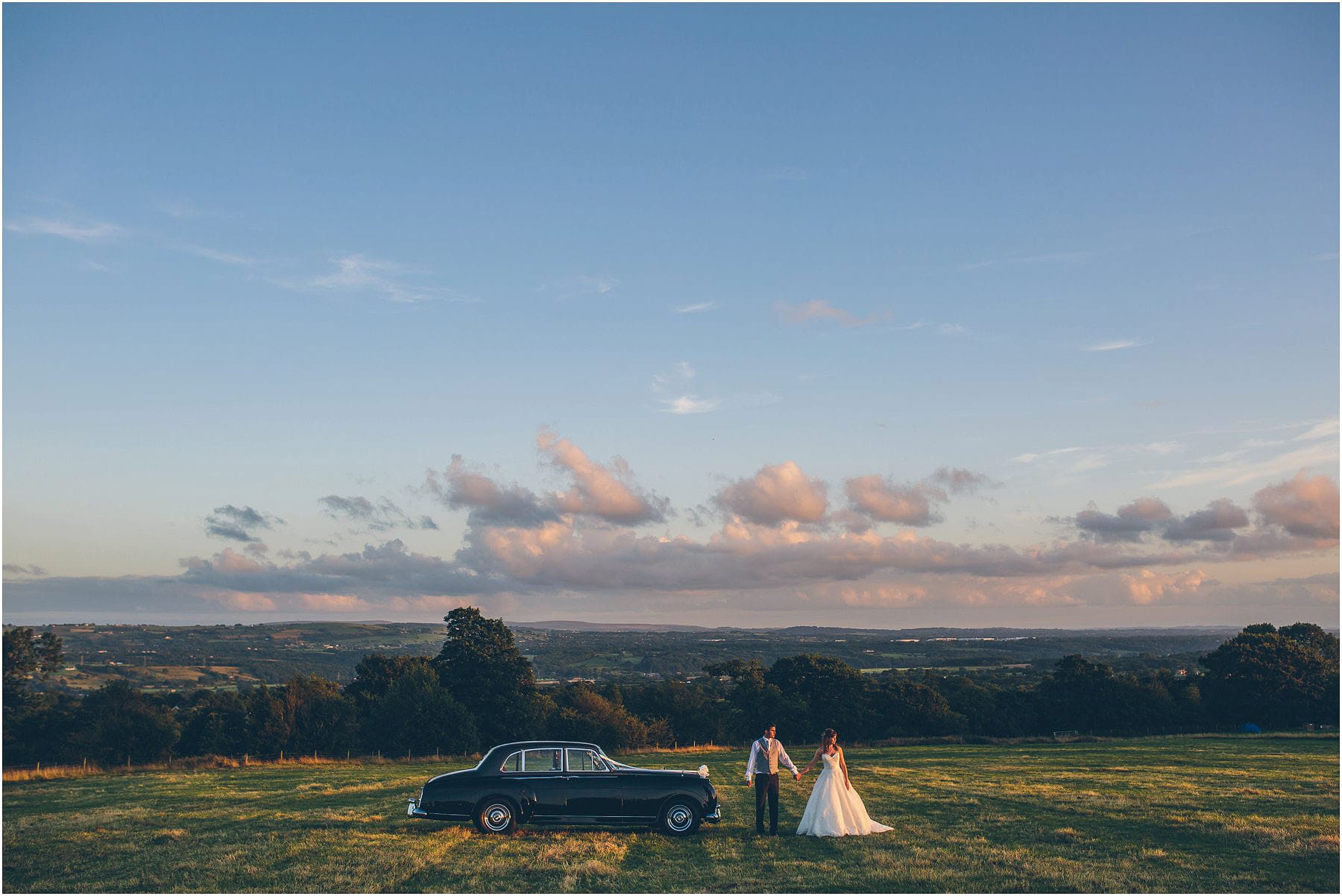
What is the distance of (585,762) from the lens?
18828mm

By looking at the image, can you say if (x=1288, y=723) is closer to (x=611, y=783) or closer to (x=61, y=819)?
(x=611, y=783)

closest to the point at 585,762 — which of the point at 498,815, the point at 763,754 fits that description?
the point at 498,815

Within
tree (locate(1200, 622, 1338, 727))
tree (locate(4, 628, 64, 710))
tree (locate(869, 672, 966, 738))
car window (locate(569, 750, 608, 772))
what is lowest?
tree (locate(869, 672, 966, 738))

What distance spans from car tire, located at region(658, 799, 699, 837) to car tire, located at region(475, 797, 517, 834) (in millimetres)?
3050

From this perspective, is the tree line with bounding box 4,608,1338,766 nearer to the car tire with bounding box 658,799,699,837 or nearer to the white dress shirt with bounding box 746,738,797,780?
the white dress shirt with bounding box 746,738,797,780

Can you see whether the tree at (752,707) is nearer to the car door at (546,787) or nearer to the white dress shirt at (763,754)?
the white dress shirt at (763,754)

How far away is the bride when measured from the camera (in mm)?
18641

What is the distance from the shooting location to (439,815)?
1842 centimetres

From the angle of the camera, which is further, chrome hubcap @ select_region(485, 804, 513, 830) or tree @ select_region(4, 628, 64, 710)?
tree @ select_region(4, 628, 64, 710)

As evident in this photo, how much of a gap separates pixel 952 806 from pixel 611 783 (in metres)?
10.7

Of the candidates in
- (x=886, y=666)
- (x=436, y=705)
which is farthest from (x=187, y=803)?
(x=886, y=666)

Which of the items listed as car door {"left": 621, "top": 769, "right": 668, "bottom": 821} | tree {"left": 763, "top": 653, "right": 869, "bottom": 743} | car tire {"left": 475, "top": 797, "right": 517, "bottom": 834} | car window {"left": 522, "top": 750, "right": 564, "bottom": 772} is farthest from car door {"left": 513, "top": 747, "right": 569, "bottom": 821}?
tree {"left": 763, "top": 653, "right": 869, "bottom": 743}

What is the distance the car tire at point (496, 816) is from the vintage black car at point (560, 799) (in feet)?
0.05

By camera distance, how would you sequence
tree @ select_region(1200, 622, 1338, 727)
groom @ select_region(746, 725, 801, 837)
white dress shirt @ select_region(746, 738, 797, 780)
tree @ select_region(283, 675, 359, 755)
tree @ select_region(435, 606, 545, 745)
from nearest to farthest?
groom @ select_region(746, 725, 801, 837)
white dress shirt @ select_region(746, 738, 797, 780)
tree @ select_region(283, 675, 359, 755)
tree @ select_region(435, 606, 545, 745)
tree @ select_region(1200, 622, 1338, 727)
